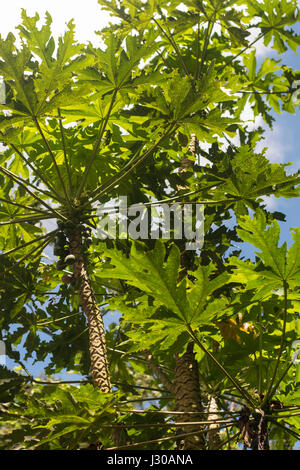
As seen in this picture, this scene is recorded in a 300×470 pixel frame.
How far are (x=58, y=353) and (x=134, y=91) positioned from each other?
2.75 m

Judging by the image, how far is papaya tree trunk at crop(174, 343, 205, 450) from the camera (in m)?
3.56

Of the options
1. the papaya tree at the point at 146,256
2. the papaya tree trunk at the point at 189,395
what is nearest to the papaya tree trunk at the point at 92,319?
the papaya tree at the point at 146,256

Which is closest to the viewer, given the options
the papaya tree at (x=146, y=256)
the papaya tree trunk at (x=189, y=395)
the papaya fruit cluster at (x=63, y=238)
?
the papaya tree at (x=146, y=256)

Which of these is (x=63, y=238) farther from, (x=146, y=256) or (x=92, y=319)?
(x=146, y=256)

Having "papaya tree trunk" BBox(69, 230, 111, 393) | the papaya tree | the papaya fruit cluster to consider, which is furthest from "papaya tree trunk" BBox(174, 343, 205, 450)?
the papaya fruit cluster

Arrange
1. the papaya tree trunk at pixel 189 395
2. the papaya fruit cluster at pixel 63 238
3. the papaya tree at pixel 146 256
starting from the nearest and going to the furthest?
the papaya tree at pixel 146 256, the papaya tree trunk at pixel 189 395, the papaya fruit cluster at pixel 63 238

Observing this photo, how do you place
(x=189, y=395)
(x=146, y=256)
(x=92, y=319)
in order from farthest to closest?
(x=189, y=395) → (x=92, y=319) → (x=146, y=256)

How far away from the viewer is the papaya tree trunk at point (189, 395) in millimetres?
3560

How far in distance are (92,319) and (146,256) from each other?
1120 millimetres

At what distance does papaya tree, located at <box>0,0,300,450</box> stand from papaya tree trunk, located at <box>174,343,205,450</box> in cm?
1

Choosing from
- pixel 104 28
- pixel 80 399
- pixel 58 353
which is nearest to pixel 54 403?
pixel 80 399

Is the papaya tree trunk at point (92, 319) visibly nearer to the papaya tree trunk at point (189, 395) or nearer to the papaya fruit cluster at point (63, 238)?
the papaya fruit cluster at point (63, 238)

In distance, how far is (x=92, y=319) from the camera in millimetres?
3369

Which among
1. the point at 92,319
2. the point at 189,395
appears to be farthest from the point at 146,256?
the point at 189,395
